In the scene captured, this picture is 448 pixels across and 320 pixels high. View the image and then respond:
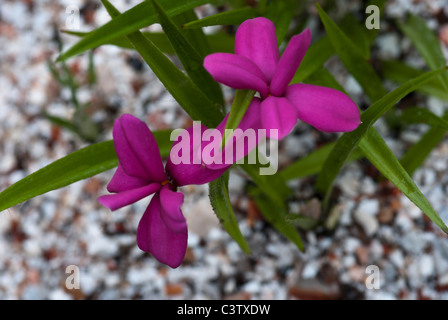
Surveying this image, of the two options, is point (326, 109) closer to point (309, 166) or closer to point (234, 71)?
point (234, 71)

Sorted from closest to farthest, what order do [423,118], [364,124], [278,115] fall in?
[278,115] → [364,124] → [423,118]

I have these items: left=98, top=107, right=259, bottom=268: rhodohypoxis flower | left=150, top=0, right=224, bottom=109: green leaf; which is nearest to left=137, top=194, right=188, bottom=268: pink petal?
left=98, top=107, right=259, bottom=268: rhodohypoxis flower

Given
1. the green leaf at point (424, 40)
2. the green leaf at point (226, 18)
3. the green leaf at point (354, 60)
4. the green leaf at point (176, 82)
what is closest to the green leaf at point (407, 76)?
the green leaf at point (424, 40)

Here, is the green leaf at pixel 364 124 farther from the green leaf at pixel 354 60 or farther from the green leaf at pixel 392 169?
the green leaf at pixel 354 60

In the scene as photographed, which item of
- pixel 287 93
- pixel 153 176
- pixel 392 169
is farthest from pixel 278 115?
pixel 392 169

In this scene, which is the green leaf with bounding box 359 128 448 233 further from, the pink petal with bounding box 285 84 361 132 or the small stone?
the small stone

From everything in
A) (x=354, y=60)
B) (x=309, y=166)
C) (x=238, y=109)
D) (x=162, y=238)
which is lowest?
(x=162, y=238)

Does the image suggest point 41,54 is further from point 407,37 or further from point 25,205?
point 407,37
